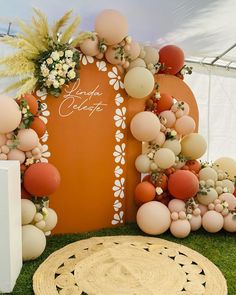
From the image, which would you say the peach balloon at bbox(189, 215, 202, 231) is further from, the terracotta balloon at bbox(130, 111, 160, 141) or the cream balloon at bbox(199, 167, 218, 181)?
the terracotta balloon at bbox(130, 111, 160, 141)

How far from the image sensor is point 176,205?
3.09 metres

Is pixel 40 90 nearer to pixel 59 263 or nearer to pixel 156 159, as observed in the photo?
pixel 156 159

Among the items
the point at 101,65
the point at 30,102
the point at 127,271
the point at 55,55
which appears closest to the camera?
the point at 127,271

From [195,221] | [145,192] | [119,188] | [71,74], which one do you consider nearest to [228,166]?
[195,221]

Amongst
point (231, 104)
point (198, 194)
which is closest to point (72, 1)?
point (198, 194)

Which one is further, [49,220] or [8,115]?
[49,220]

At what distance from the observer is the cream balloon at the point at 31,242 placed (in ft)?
8.23

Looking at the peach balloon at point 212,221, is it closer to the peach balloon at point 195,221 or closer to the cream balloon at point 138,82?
the peach balloon at point 195,221

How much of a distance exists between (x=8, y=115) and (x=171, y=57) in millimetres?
1820

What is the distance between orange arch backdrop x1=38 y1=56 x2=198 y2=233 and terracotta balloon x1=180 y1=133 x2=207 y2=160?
1.54 ft

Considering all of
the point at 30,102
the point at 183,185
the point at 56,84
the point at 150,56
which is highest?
the point at 150,56

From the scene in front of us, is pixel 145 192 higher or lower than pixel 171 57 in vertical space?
lower

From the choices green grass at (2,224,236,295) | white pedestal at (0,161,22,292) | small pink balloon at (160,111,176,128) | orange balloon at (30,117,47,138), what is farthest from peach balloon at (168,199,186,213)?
white pedestal at (0,161,22,292)

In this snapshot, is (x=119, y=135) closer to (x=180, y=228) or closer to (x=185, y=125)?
(x=185, y=125)
